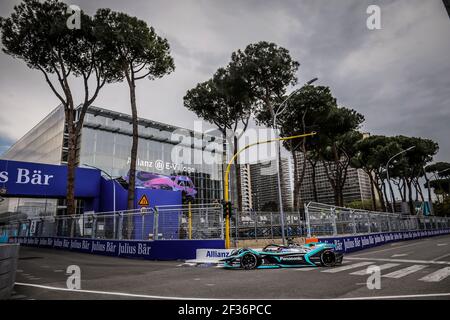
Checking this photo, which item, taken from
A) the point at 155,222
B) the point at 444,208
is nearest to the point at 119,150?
the point at 155,222

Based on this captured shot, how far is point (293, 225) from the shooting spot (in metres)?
21.1

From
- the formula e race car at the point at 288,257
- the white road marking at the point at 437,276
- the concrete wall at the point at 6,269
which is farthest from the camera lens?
the formula e race car at the point at 288,257

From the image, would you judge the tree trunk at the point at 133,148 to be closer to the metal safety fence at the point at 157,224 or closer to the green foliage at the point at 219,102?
the metal safety fence at the point at 157,224

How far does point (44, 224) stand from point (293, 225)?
21131 millimetres

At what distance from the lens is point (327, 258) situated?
984cm

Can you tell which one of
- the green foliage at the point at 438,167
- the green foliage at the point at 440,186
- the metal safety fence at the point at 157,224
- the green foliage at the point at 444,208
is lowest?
the metal safety fence at the point at 157,224

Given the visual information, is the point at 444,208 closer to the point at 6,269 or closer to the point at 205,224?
the point at 205,224

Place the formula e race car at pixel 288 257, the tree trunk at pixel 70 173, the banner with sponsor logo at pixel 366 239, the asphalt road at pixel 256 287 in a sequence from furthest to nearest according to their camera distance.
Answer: the tree trunk at pixel 70 173 < the banner with sponsor logo at pixel 366 239 < the formula e race car at pixel 288 257 < the asphalt road at pixel 256 287

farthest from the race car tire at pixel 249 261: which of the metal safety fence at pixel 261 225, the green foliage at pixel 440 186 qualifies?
the green foliage at pixel 440 186

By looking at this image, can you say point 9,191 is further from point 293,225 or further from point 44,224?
point 293,225

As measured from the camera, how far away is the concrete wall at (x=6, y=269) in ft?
18.2

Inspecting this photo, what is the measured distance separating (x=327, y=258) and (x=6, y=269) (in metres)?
9.17

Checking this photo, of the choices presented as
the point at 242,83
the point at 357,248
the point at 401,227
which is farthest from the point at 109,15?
the point at 401,227

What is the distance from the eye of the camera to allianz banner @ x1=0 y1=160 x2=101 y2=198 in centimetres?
2236
